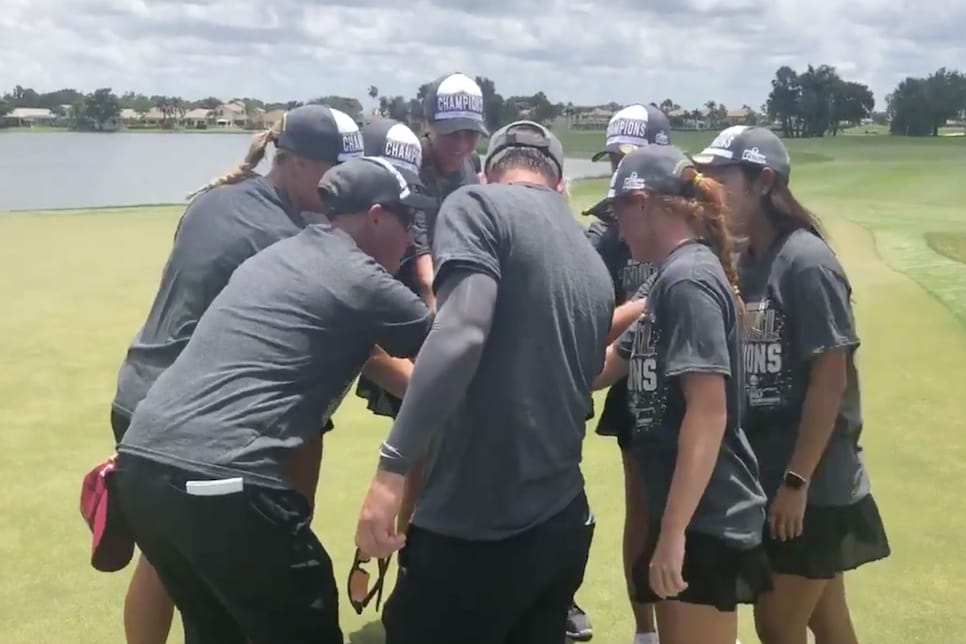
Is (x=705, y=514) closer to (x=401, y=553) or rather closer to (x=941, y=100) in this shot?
(x=401, y=553)

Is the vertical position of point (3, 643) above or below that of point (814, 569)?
below

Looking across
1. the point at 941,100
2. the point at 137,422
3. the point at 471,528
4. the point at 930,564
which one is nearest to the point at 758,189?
the point at 471,528

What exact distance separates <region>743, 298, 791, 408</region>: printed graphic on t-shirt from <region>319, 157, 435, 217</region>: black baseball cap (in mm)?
1170

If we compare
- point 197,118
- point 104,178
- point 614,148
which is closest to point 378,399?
point 614,148

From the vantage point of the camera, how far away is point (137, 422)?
9.73 ft

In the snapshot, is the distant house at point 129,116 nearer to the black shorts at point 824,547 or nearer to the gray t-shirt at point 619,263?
the gray t-shirt at point 619,263

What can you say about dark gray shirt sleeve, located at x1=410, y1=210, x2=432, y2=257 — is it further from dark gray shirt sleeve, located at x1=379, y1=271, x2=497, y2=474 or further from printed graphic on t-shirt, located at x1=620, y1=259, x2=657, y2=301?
dark gray shirt sleeve, located at x1=379, y1=271, x2=497, y2=474

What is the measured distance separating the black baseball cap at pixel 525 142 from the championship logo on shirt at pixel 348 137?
0.63 m

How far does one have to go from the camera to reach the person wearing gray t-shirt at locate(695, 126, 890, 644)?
3354mm

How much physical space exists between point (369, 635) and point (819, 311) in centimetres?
234

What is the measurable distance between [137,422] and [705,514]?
157 cm

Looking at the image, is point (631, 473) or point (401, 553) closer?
point (401, 553)

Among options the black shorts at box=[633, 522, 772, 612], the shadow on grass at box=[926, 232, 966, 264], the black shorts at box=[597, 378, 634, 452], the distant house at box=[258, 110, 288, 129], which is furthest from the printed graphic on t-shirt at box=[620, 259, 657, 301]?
the shadow on grass at box=[926, 232, 966, 264]

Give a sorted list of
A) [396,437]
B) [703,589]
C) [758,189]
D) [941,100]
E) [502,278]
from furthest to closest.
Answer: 1. [941,100]
2. [758,189]
3. [703,589]
4. [502,278]
5. [396,437]
